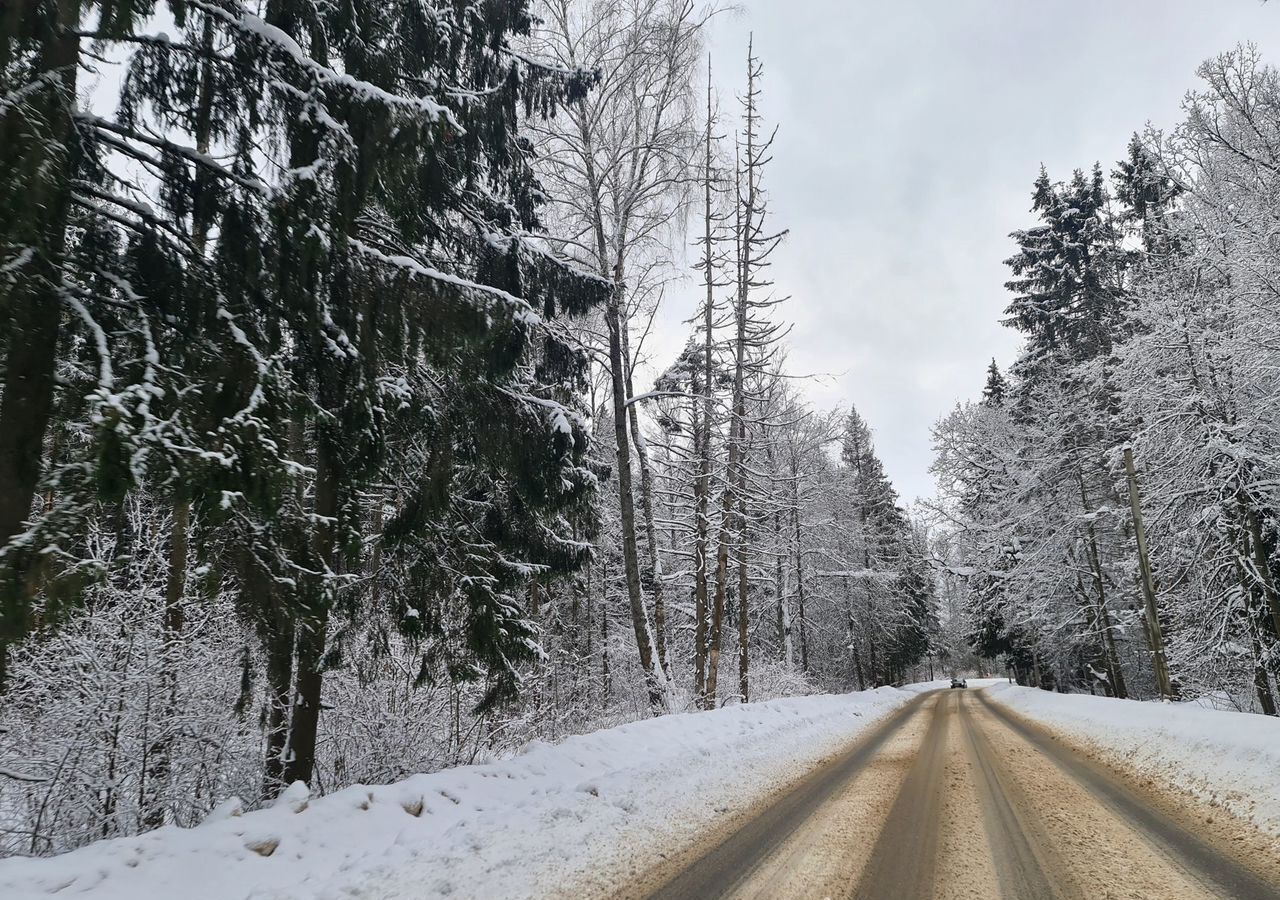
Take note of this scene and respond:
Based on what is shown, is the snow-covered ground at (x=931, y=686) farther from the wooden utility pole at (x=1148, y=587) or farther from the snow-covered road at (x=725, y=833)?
the snow-covered road at (x=725, y=833)

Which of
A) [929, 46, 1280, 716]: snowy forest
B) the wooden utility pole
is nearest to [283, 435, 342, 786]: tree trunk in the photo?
[929, 46, 1280, 716]: snowy forest

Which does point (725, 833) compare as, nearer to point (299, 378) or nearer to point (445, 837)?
point (445, 837)

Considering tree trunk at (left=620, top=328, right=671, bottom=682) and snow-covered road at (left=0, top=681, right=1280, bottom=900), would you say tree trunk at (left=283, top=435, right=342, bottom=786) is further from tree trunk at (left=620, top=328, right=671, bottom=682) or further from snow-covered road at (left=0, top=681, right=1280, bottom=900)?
tree trunk at (left=620, top=328, right=671, bottom=682)

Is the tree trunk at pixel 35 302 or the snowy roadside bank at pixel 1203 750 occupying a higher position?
the tree trunk at pixel 35 302

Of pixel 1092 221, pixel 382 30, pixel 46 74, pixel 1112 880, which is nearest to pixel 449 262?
pixel 382 30

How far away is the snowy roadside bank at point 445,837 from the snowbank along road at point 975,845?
55 centimetres

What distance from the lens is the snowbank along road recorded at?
3924 millimetres

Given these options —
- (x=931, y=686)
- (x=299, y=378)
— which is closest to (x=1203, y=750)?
(x=299, y=378)

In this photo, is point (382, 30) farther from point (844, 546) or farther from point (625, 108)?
point (844, 546)

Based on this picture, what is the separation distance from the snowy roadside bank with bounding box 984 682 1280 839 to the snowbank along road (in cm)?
36

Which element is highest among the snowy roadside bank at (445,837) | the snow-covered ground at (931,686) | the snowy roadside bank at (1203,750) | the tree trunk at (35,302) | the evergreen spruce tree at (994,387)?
the evergreen spruce tree at (994,387)

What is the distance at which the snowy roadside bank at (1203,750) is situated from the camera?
226 inches

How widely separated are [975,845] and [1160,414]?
13.8 metres

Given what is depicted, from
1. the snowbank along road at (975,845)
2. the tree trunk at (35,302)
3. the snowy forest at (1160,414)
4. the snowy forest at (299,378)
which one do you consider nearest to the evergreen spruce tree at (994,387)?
the snowy forest at (1160,414)
